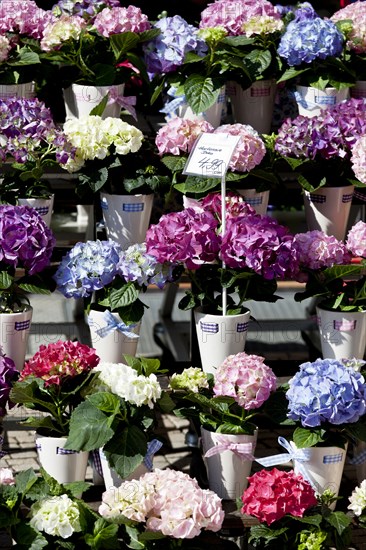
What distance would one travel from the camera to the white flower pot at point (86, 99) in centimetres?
371

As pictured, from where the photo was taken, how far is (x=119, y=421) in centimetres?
289

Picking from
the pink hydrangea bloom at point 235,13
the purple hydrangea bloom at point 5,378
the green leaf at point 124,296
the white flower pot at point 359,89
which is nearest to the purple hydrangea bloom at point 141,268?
the green leaf at point 124,296

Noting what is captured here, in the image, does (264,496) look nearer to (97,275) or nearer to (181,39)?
(97,275)

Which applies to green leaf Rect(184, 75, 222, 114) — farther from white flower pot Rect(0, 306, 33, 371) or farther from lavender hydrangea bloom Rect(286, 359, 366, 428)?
lavender hydrangea bloom Rect(286, 359, 366, 428)

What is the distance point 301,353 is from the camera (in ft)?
16.4

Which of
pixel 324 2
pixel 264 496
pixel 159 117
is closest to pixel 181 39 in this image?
pixel 159 117

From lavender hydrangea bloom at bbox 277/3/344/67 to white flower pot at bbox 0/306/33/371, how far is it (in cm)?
118

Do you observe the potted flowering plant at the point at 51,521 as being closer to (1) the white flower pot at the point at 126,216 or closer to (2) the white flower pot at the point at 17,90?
(1) the white flower pot at the point at 126,216

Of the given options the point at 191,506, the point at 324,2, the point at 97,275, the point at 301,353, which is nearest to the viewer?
the point at 191,506

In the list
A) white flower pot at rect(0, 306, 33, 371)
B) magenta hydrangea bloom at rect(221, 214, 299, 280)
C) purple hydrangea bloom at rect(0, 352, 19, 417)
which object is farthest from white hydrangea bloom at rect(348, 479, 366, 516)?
white flower pot at rect(0, 306, 33, 371)

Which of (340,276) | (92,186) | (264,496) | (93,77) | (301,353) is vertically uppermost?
(93,77)

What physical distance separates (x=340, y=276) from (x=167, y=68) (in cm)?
91

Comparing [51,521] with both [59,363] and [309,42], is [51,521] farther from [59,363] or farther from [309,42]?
[309,42]

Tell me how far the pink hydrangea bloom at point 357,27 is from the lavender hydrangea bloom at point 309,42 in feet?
0.32
